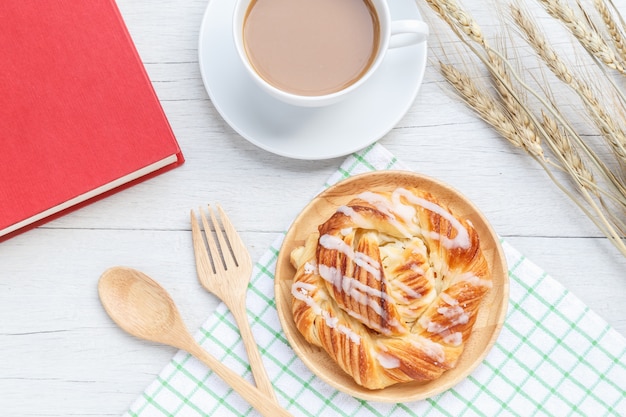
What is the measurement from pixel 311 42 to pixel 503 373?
2.23ft

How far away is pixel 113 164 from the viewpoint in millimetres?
1238

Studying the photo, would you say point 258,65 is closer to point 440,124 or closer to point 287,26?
point 287,26

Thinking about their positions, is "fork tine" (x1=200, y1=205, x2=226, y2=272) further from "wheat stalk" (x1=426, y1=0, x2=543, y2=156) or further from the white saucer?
"wheat stalk" (x1=426, y1=0, x2=543, y2=156)

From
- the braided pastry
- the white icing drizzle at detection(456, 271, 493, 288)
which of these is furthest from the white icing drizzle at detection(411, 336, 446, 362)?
the white icing drizzle at detection(456, 271, 493, 288)

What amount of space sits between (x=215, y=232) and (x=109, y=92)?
32 cm

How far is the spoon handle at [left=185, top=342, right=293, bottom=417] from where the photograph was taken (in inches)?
49.6

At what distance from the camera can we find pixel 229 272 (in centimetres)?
132

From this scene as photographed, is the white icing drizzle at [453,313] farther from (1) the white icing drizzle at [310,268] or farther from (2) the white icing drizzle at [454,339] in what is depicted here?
(1) the white icing drizzle at [310,268]

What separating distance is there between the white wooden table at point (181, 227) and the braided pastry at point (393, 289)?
0.52 ft

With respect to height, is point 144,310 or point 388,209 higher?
point 388,209

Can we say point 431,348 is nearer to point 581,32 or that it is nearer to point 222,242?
point 222,242

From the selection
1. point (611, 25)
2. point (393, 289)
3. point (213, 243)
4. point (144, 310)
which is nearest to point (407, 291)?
point (393, 289)

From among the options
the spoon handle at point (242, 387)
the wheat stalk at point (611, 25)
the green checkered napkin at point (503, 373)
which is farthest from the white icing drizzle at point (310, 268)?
the wheat stalk at point (611, 25)

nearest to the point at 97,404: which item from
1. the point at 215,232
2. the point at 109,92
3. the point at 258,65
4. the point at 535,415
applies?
the point at 215,232
